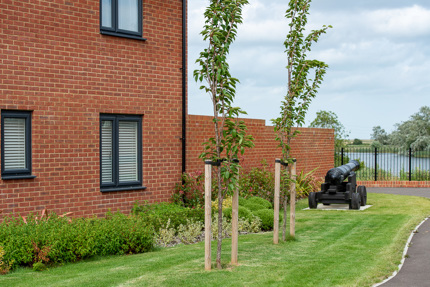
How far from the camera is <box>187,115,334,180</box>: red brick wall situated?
1498cm

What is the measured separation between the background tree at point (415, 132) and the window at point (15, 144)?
37.1 meters

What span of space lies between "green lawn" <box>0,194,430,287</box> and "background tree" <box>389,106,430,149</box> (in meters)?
33.5

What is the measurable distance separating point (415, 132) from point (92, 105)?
1555 inches

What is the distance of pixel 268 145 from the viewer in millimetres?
19219

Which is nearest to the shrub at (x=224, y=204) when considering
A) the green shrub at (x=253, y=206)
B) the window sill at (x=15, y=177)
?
the green shrub at (x=253, y=206)

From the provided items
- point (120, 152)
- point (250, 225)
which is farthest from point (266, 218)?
point (120, 152)

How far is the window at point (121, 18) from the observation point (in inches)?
502

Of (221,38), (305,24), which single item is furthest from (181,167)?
(221,38)

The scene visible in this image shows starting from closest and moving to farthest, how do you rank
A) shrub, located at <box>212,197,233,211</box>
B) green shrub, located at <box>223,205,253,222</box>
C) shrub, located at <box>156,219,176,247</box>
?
shrub, located at <box>156,219,176,247</box>
green shrub, located at <box>223,205,253,222</box>
shrub, located at <box>212,197,233,211</box>

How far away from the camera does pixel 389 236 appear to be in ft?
36.9

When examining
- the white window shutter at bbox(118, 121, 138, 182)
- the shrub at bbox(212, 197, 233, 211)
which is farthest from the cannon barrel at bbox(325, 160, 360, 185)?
the white window shutter at bbox(118, 121, 138, 182)

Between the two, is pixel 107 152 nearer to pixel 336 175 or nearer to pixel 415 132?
pixel 336 175

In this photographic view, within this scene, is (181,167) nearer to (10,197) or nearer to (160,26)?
(160,26)

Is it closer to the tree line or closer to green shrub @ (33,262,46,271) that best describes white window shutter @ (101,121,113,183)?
green shrub @ (33,262,46,271)
